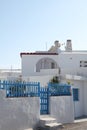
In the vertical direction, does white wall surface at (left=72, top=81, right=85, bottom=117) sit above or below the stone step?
above

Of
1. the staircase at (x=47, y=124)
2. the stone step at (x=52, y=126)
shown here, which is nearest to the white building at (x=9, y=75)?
the staircase at (x=47, y=124)

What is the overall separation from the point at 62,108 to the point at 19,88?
3.98 m

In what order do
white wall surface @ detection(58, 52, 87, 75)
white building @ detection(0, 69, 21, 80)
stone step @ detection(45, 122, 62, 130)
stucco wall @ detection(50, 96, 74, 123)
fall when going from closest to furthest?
1. stone step @ detection(45, 122, 62, 130)
2. stucco wall @ detection(50, 96, 74, 123)
3. white building @ detection(0, 69, 21, 80)
4. white wall surface @ detection(58, 52, 87, 75)

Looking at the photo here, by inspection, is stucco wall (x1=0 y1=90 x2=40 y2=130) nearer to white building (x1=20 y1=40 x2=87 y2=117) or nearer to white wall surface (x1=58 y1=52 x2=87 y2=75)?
white building (x1=20 y1=40 x2=87 y2=117)

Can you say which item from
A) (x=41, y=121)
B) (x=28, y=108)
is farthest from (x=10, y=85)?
(x=41, y=121)

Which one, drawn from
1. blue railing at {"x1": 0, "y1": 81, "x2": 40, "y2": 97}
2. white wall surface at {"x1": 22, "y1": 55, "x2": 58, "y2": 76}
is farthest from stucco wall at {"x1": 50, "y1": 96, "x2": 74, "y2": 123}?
white wall surface at {"x1": 22, "y1": 55, "x2": 58, "y2": 76}

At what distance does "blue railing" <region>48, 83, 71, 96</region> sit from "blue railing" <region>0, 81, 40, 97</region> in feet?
5.18

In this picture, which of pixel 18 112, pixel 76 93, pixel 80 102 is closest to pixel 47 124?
pixel 18 112

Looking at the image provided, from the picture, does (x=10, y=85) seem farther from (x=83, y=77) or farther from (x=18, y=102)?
(x=83, y=77)

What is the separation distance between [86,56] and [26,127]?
61.3 feet

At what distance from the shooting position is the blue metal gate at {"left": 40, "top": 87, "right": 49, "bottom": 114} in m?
16.3

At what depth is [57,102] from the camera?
56.2 ft

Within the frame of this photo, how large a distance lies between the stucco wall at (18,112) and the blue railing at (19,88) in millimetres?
273

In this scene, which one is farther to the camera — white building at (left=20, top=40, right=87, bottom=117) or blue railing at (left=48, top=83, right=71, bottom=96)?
white building at (left=20, top=40, right=87, bottom=117)
